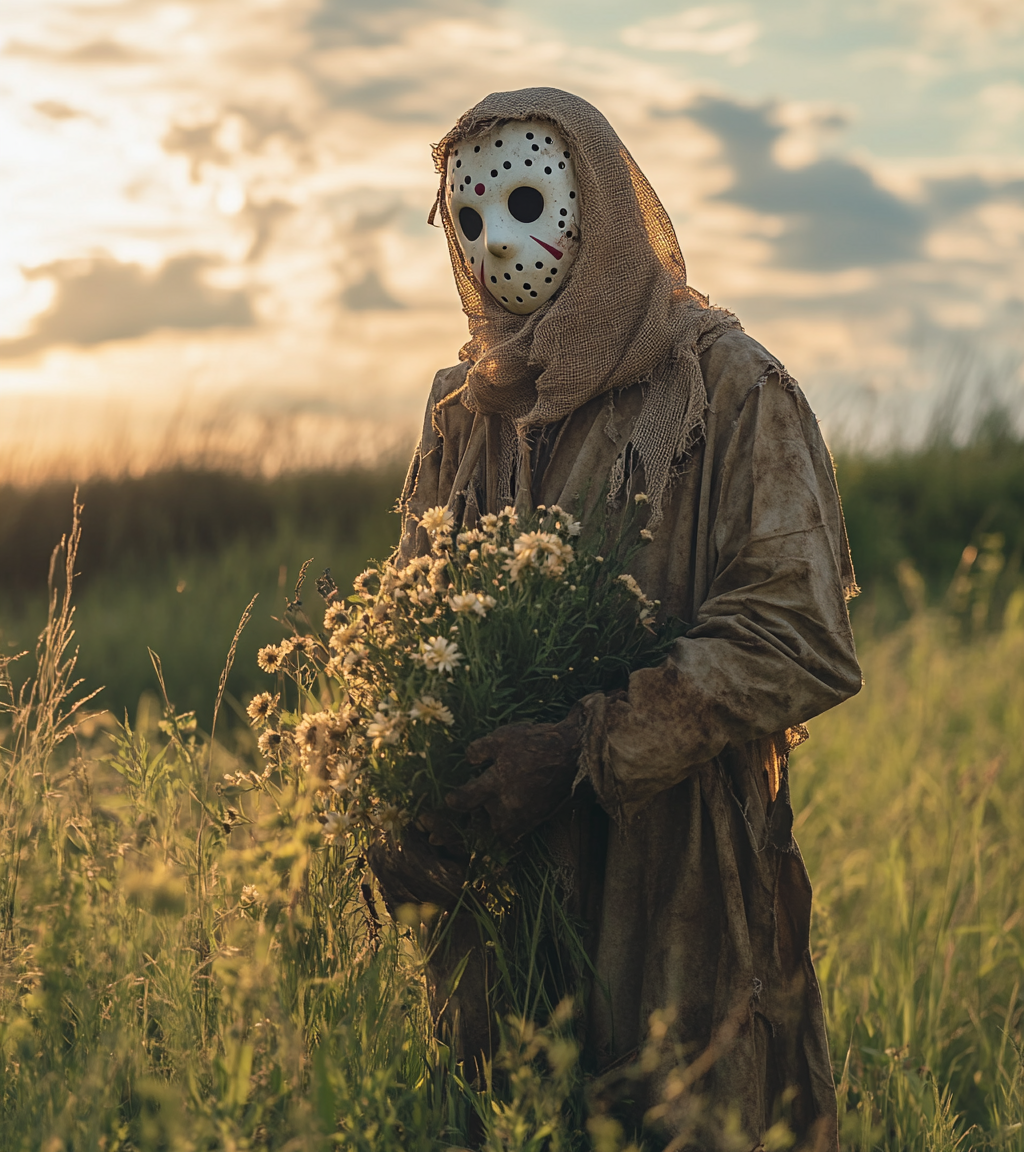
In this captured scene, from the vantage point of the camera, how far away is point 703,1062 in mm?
2170

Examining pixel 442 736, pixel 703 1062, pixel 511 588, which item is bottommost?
pixel 703 1062

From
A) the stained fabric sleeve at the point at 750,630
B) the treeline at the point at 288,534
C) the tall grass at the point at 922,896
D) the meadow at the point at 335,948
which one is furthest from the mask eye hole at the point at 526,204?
the treeline at the point at 288,534

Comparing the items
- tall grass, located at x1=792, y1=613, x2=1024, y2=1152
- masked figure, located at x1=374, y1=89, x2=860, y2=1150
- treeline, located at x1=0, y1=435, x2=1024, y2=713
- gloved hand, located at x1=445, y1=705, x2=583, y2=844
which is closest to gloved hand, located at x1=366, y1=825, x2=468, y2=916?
masked figure, located at x1=374, y1=89, x2=860, y2=1150

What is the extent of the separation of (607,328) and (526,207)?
34 centimetres

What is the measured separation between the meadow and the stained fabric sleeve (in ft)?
1.77

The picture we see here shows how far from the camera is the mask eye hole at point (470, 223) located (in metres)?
2.84

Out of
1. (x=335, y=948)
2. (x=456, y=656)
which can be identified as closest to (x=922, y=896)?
(x=335, y=948)

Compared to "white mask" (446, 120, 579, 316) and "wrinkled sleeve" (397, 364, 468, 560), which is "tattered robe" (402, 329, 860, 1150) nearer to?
"white mask" (446, 120, 579, 316)

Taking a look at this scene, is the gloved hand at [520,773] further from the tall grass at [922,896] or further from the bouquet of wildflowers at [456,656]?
the tall grass at [922,896]

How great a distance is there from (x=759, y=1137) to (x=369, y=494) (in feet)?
36.9

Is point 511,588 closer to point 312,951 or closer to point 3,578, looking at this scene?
point 312,951

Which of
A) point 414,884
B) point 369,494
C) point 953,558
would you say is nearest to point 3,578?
point 369,494

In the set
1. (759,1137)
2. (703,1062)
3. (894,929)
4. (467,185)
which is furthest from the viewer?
(894,929)

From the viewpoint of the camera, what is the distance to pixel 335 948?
98.5 inches
